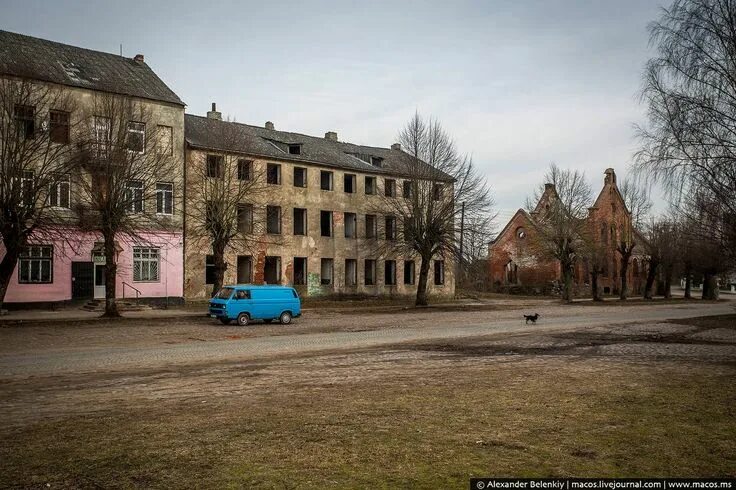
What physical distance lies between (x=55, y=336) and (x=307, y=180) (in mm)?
25584

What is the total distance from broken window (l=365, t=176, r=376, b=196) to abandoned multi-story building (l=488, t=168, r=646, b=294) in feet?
55.8

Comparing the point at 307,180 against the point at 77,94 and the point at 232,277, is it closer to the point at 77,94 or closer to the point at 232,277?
the point at 232,277

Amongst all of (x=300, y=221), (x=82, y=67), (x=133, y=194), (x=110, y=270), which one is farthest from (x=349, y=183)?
(x=110, y=270)

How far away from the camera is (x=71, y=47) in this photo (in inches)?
1449

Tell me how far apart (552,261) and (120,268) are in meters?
39.7

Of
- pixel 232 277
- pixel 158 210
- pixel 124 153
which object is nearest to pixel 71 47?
pixel 158 210

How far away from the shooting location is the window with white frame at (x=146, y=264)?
35.8 metres

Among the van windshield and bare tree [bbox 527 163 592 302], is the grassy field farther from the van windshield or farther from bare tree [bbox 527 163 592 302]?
bare tree [bbox 527 163 592 302]

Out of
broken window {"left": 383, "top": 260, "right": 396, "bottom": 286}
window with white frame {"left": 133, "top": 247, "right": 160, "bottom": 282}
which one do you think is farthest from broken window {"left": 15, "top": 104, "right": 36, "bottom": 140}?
broken window {"left": 383, "top": 260, "right": 396, "bottom": 286}

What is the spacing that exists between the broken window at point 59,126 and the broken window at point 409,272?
28.1 metres

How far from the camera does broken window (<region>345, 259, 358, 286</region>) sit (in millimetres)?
47406

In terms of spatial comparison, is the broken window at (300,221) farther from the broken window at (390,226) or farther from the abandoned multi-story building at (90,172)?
the abandoned multi-story building at (90,172)

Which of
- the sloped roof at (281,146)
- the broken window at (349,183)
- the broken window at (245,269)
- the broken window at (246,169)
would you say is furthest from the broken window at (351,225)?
the broken window at (246,169)

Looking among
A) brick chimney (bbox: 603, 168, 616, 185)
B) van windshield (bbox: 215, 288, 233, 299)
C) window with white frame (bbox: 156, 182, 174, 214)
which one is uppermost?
brick chimney (bbox: 603, 168, 616, 185)
